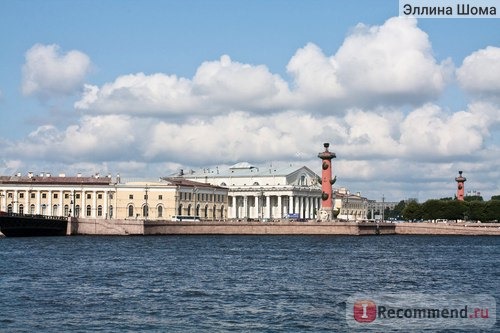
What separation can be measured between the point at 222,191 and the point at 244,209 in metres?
11.3

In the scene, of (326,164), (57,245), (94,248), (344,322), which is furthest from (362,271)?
(326,164)

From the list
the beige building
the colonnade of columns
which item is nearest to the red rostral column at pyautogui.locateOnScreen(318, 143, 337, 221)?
the beige building

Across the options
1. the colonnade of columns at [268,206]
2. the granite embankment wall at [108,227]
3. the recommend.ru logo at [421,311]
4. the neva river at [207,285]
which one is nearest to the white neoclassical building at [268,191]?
the colonnade of columns at [268,206]

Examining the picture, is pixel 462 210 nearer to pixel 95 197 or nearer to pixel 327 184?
pixel 327 184

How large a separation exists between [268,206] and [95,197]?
32116 millimetres

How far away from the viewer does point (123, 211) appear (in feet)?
341

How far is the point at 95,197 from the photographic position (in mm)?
103312

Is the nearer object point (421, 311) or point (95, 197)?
point (421, 311)

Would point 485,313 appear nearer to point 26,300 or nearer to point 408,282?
point 408,282

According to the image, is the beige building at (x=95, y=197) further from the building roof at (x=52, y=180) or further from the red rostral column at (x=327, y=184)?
the red rostral column at (x=327, y=184)

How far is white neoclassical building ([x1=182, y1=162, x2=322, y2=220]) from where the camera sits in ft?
418

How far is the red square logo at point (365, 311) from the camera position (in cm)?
2580

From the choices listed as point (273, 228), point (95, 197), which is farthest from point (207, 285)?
point (95, 197)

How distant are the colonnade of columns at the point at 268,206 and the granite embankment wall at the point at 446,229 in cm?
2884
